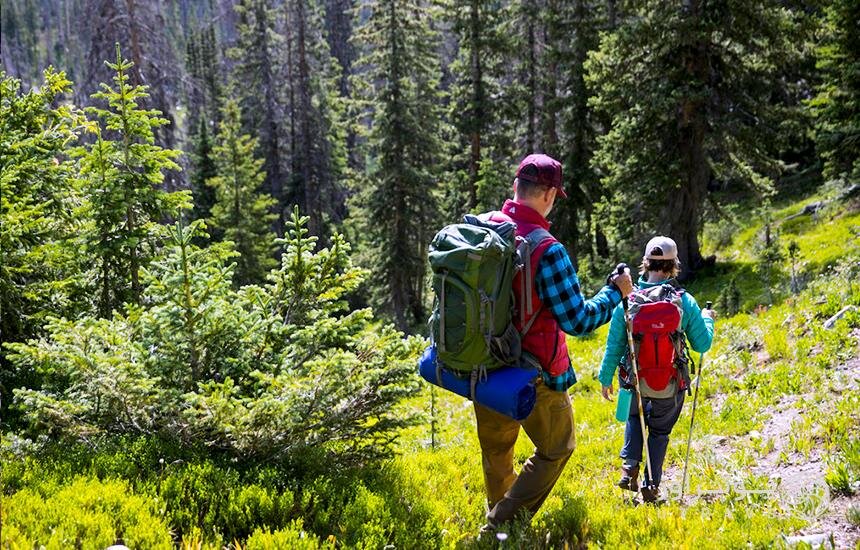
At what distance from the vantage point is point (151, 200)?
822cm

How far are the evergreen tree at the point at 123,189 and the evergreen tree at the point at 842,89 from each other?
16426 mm

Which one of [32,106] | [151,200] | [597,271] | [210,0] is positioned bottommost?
[597,271]

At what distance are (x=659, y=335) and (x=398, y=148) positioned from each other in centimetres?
2224

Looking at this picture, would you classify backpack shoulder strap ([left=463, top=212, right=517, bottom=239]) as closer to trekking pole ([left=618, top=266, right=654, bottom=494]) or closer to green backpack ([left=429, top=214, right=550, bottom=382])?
green backpack ([left=429, top=214, right=550, bottom=382])

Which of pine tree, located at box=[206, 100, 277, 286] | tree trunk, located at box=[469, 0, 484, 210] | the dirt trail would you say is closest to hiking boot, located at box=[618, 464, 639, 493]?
the dirt trail

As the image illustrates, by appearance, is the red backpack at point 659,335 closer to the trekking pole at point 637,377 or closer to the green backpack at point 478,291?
the trekking pole at point 637,377

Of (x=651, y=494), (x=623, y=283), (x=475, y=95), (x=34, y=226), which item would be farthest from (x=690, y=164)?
(x=34, y=226)

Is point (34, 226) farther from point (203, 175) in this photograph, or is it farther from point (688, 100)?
point (203, 175)

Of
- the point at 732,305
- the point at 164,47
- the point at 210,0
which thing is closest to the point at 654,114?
the point at 732,305

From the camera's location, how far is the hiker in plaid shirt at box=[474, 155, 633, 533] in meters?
3.73

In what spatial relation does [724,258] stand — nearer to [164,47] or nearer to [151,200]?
[151,200]

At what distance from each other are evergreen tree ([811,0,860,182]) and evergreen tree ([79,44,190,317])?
16.4 m

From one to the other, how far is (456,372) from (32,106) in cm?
848

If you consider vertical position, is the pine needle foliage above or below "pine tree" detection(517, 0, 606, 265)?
below
